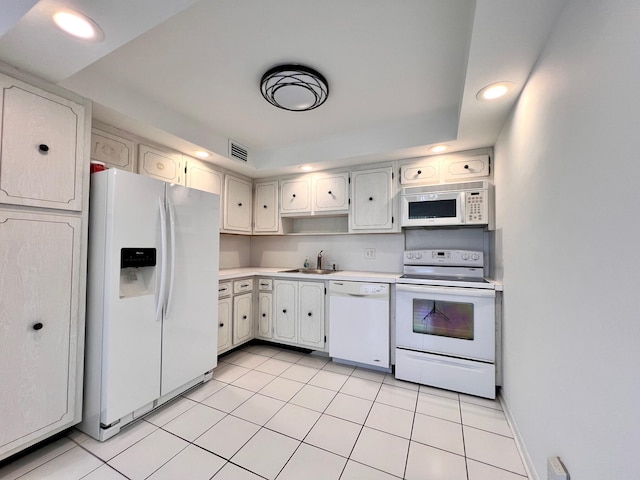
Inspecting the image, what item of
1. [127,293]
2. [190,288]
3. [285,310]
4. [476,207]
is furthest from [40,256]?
[476,207]

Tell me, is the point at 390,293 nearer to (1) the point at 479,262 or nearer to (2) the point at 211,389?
(1) the point at 479,262

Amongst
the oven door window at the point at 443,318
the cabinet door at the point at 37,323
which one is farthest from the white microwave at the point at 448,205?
the cabinet door at the point at 37,323

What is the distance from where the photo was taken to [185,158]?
8.82ft

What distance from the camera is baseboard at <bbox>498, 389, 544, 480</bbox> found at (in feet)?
4.38

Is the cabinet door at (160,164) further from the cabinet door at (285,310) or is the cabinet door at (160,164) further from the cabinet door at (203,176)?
the cabinet door at (285,310)

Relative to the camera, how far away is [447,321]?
2219 millimetres

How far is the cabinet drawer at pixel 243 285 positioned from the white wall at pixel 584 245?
2.48m

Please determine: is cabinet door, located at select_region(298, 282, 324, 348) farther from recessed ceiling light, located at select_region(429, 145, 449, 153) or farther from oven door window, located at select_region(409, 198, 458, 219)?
recessed ceiling light, located at select_region(429, 145, 449, 153)

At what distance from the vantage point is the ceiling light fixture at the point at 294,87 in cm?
172

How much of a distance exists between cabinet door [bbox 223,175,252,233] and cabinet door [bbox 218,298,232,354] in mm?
905

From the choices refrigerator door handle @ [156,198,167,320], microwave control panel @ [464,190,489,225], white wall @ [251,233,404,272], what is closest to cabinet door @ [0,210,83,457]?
refrigerator door handle @ [156,198,167,320]

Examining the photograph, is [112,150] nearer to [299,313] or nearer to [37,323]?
[37,323]

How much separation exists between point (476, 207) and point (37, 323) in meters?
3.20

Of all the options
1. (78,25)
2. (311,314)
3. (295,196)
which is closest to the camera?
(78,25)
